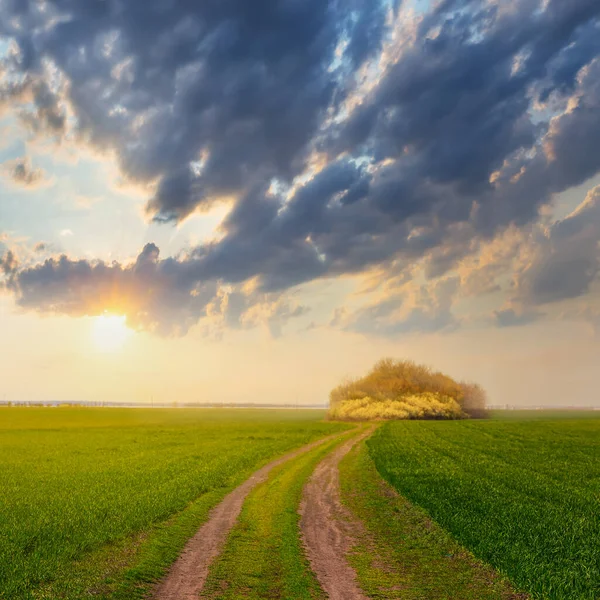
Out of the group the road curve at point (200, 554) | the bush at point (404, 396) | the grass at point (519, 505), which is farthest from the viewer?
the bush at point (404, 396)

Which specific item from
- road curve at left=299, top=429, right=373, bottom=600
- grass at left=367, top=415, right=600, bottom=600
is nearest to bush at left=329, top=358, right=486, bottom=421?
grass at left=367, top=415, right=600, bottom=600

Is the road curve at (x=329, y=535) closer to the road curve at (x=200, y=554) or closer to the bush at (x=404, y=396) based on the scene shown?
the road curve at (x=200, y=554)

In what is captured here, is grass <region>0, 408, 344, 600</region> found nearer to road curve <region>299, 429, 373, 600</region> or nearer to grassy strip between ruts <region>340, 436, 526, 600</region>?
road curve <region>299, 429, 373, 600</region>

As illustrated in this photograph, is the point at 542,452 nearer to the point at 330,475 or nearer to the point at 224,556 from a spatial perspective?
the point at 330,475

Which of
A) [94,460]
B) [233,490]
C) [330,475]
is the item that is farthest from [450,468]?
[94,460]

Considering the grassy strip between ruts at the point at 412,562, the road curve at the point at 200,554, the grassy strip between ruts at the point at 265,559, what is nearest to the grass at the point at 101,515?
the road curve at the point at 200,554

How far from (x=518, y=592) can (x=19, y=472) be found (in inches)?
1324

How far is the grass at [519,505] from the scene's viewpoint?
487 inches

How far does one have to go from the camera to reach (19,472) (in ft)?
106

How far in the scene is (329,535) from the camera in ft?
54.8

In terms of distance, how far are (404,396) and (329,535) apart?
349 ft

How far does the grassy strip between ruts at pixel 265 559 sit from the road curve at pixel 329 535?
1.12 ft

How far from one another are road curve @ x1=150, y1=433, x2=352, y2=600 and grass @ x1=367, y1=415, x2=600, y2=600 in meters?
8.28

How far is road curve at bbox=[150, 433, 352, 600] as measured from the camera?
11641 mm
